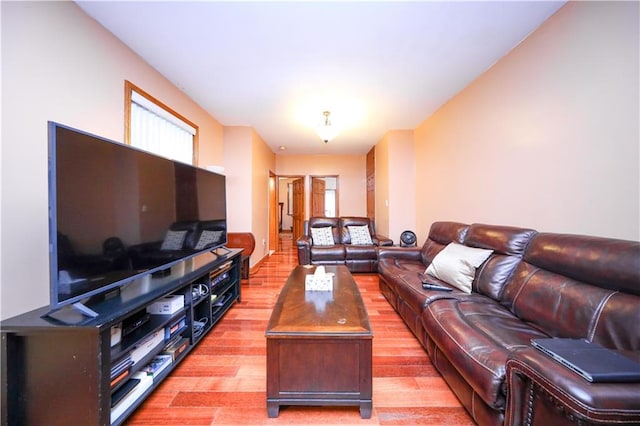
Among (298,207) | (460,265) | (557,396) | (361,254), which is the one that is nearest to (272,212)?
(298,207)

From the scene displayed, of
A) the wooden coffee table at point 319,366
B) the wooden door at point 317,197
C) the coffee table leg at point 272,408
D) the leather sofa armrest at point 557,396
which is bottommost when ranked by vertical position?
the coffee table leg at point 272,408

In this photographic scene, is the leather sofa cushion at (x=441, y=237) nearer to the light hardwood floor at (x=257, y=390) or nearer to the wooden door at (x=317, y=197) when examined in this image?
the light hardwood floor at (x=257, y=390)

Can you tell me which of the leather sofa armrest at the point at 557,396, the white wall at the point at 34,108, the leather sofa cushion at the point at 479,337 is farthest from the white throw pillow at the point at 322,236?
the leather sofa armrest at the point at 557,396

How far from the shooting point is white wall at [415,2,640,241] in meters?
1.38

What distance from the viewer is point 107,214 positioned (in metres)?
1.31

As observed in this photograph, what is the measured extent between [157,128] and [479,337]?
3.25m

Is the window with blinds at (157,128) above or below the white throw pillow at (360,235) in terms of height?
above

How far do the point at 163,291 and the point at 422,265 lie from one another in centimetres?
267

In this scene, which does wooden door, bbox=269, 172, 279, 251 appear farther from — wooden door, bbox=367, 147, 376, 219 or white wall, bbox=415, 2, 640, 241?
white wall, bbox=415, 2, 640, 241

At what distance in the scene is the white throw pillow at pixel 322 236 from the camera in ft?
14.3

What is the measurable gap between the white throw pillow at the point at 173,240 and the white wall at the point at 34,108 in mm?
605

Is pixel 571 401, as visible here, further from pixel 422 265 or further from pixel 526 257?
pixel 422 265

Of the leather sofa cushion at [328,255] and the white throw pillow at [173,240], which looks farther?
the leather sofa cushion at [328,255]

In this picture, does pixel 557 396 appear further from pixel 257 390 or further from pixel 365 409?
pixel 257 390
